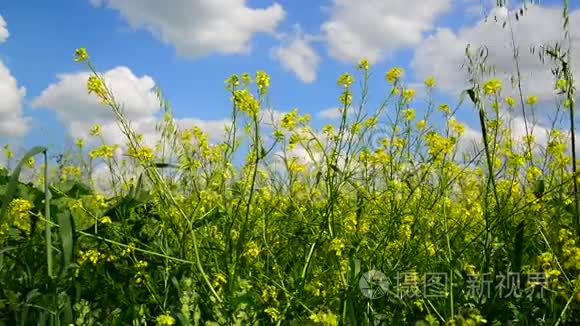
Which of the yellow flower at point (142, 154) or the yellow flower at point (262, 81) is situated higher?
the yellow flower at point (262, 81)

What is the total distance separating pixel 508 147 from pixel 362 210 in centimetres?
111

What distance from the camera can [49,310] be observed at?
7.06 feet

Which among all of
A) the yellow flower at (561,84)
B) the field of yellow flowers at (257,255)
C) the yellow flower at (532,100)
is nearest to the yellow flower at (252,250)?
the field of yellow flowers at (257,255)

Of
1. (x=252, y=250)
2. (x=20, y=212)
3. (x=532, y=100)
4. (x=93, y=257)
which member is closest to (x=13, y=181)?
(x=93, y=257)

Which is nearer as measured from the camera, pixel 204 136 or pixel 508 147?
pixel 204 136

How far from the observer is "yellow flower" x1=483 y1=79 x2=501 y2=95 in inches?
120

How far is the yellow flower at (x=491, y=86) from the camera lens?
3.04 metres

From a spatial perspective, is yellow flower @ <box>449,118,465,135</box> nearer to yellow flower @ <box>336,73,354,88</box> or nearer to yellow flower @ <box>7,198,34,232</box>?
yellow flower @ <box>336,73,354,88</box>

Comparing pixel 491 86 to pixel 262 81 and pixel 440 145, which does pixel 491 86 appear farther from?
pixel 262 81

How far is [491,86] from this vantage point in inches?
120

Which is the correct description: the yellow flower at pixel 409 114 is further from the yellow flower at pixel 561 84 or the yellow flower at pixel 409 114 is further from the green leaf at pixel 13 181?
the green leaf at pixel 13 181

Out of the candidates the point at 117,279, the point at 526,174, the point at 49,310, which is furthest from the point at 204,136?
the point at 526,174

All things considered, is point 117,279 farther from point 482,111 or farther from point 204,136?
point 482,111

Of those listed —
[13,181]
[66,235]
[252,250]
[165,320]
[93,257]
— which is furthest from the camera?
[252,250]
